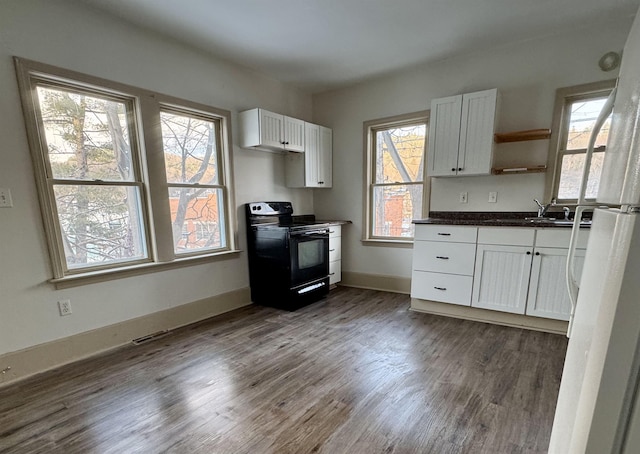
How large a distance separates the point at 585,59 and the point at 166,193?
388 cm

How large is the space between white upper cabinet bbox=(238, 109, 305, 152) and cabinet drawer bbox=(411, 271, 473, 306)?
2.03 metres

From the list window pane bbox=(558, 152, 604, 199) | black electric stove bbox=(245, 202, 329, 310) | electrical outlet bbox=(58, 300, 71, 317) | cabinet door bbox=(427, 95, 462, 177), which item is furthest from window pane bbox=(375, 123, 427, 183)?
electrical outlet bbox=(58, 300, 71, 317)

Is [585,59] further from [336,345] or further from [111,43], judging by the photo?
[111,43]

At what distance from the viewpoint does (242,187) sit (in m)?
3.20

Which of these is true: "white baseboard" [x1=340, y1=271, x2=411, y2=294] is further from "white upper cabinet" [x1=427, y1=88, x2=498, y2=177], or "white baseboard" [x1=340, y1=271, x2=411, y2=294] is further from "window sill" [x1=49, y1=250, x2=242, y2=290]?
"window sill" [x1=49, y1=250, x2=242, y2=290]

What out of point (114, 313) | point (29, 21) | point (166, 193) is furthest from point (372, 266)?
point (29, 21)

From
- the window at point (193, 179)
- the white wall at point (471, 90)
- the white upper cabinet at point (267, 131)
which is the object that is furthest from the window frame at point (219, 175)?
the white wall at point (471, 90)

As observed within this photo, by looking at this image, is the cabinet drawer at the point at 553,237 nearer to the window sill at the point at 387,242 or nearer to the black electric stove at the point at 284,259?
the window sill at the point at 387,242

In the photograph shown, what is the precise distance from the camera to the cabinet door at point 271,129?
3012 millimetres

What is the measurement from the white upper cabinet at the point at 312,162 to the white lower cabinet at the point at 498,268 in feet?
4.80

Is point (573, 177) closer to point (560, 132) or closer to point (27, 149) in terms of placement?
point (560, 132)

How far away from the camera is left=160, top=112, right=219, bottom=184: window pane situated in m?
2.62

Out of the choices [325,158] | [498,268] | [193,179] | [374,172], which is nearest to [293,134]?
[325,158]

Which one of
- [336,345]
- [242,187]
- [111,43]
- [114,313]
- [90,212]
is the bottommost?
[336,345]
